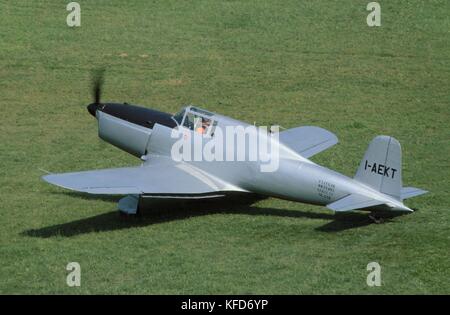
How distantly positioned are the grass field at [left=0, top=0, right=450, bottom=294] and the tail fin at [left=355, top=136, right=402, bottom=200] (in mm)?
781

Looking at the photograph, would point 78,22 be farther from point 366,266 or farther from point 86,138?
point 366,266

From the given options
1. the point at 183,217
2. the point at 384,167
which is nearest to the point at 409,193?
the point at 384,167

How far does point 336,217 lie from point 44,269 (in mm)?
5548

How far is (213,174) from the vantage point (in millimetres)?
18688

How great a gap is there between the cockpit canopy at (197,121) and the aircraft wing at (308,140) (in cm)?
232

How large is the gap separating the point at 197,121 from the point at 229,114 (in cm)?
853

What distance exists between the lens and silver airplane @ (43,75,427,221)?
1664 cm

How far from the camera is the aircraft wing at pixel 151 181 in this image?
17281mm

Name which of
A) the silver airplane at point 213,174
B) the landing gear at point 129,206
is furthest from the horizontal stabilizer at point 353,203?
the landing gear at point 129,206

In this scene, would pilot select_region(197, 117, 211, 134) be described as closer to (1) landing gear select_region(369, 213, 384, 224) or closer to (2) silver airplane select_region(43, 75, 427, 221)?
(2) silver airplane select_region(43, 75, 427, 221)
